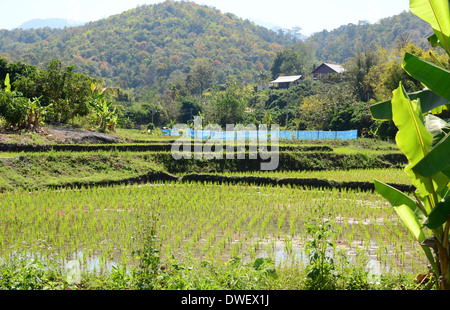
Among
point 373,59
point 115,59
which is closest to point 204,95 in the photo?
point 373,59

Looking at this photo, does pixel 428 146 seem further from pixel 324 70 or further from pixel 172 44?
pixel 172 44

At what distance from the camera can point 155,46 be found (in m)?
97.0

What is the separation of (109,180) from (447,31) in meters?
9.87

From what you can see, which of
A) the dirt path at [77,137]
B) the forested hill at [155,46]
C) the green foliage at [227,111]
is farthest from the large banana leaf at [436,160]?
the forested hill at [155,46]

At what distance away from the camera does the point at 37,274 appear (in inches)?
162

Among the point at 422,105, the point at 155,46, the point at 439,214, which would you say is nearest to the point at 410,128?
the point at 439,214

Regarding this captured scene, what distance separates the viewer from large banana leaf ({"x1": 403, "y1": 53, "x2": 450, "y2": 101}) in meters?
3.98

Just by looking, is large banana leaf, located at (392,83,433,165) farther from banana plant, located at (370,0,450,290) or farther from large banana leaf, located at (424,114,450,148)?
large banana leaf, located at (424,114,450,148)

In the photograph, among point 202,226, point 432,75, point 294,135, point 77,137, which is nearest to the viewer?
point 432,75

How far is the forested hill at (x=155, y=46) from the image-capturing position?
78250 millimetres

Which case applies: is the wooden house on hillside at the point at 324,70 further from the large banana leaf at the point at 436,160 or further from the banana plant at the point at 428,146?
the large banana leaf at the point at 436,160

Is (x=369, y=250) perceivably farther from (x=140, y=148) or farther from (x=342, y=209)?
(x=140, y=148)

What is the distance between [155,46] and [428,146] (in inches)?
3828

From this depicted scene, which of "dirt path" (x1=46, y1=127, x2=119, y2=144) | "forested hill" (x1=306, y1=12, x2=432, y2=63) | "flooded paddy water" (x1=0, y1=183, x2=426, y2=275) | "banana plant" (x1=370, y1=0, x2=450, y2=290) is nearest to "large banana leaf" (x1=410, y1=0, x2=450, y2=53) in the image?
"banana plant" (x1=370, y1=0, x2=450, y2=290)
